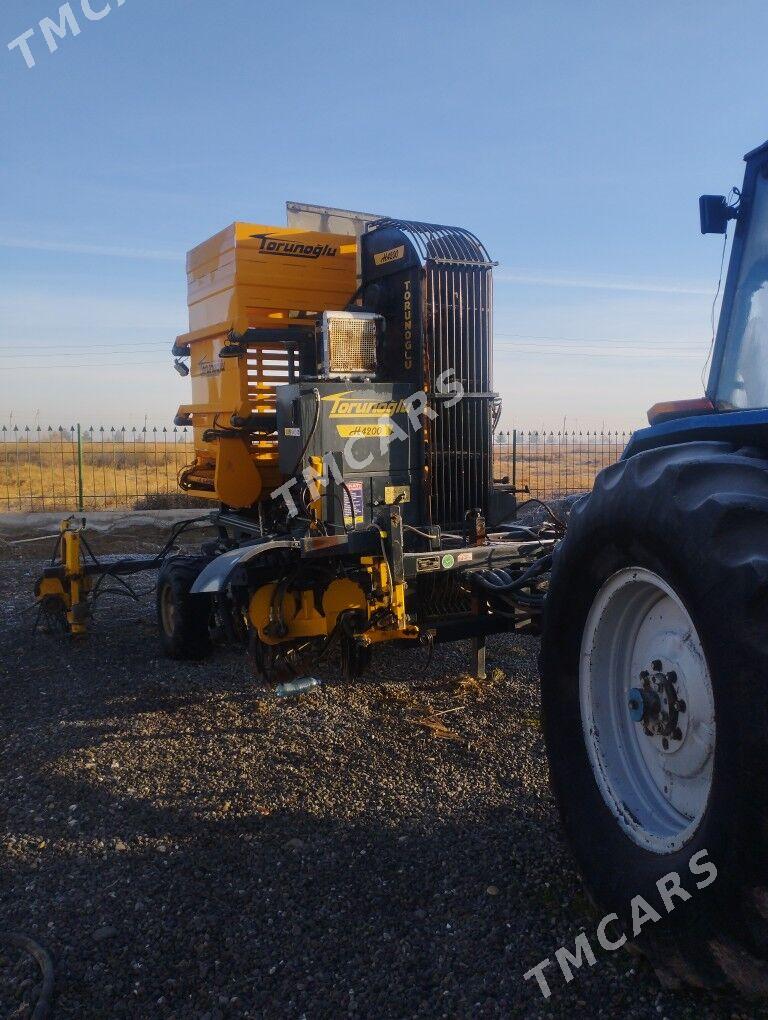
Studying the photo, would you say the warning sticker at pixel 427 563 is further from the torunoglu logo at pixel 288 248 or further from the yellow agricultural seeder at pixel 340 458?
the torunoglu logo at pixel 288 248

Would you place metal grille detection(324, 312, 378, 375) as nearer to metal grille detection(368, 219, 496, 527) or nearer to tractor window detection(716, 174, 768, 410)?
metal grille detection(368, 219, 496, 527)

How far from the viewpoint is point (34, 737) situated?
491 cm

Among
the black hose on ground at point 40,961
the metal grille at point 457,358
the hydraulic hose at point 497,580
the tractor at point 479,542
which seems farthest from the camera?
the metal grille at point 457,358

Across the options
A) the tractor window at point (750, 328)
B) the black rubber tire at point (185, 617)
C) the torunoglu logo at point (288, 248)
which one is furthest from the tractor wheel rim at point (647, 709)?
the torunoglu logo at point (288, 248)

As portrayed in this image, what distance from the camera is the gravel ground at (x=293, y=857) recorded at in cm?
262

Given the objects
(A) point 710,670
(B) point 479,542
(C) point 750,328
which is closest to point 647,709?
(A) point 710,670

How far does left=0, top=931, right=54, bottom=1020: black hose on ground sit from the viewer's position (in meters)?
2.56

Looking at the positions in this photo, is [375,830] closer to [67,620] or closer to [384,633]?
[384,633]

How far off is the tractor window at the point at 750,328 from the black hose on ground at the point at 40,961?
10.2 ft

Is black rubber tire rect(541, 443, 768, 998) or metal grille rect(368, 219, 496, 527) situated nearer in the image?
black rubber tire rect(541, 443, 768, 998)

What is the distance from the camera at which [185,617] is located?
6.29 m

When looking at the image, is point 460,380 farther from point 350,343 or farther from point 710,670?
point 710,670

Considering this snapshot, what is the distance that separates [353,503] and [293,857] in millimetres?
2631

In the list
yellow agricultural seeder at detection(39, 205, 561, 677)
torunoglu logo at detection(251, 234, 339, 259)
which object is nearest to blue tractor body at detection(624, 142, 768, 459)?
yellow agricultural seeder at detection(39, 205, 561, 677)
